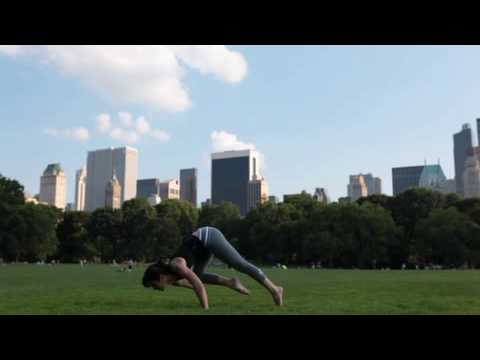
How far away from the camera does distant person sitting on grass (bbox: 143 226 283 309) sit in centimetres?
671

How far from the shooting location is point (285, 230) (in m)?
62.7

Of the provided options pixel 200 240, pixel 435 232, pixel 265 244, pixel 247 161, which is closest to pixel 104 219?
pixel 265 244

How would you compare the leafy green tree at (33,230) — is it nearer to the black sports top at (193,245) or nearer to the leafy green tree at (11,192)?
the leafy green tree at (11,192)

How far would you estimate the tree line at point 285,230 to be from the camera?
50.8 metres

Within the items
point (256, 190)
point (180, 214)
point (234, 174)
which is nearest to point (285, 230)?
point (180, 214)

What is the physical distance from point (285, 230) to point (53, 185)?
5545 inches

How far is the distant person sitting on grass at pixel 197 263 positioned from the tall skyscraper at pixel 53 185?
595ft

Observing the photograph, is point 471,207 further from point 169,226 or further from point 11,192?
point 11,192

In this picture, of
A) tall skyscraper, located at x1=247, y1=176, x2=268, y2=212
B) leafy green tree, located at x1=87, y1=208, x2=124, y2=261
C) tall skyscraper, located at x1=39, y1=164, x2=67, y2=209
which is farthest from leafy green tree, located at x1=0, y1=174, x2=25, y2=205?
tall skyscraper, located at x1=39, y1=164, x2=67, y2=209

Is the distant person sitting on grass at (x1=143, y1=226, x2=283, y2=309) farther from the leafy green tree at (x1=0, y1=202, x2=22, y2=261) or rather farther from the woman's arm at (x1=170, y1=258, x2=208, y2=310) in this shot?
the leafy green tree at (x1=0, y1=202, x2=22, y2=261)

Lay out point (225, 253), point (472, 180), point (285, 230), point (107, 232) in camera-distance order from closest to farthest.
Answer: point (225, 253) → point (285, 230) → point (107, 232) → point (472, 180)
